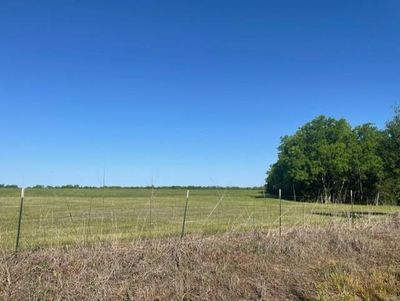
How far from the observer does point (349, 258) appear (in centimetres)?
1082

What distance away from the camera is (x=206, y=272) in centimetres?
848

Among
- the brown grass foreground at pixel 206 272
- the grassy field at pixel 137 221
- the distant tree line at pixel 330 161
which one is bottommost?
the brown grass foreground at pixel 206 272

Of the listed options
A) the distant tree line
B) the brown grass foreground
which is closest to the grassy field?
the brown grass foreground

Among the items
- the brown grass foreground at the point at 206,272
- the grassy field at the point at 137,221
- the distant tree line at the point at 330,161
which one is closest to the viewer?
the brown grass foreground at the point at 206,272

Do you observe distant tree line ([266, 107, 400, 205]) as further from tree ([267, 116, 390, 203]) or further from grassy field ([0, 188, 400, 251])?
grassy field ([0, 188, 400, 251])

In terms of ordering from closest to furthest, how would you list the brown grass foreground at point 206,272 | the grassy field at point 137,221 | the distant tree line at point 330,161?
the brown grass foreground at point 206,272, the grassy field at point 137,221, the distant tree line at point 330,161

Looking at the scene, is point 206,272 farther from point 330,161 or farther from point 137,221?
point 330,161

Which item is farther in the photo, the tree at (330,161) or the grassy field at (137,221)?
the tree at (330,161)

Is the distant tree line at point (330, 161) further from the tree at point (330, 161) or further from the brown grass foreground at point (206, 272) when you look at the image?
the brown grass foreground at point (206, 272)

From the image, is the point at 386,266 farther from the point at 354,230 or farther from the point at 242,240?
the point at 354,230

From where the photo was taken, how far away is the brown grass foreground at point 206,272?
712 centimetres

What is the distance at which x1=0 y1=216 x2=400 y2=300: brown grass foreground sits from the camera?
7121 millimetres

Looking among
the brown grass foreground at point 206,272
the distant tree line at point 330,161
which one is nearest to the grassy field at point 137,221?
the brown grass foreground at point 206,272

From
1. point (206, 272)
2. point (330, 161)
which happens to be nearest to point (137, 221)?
point (206, 272)
